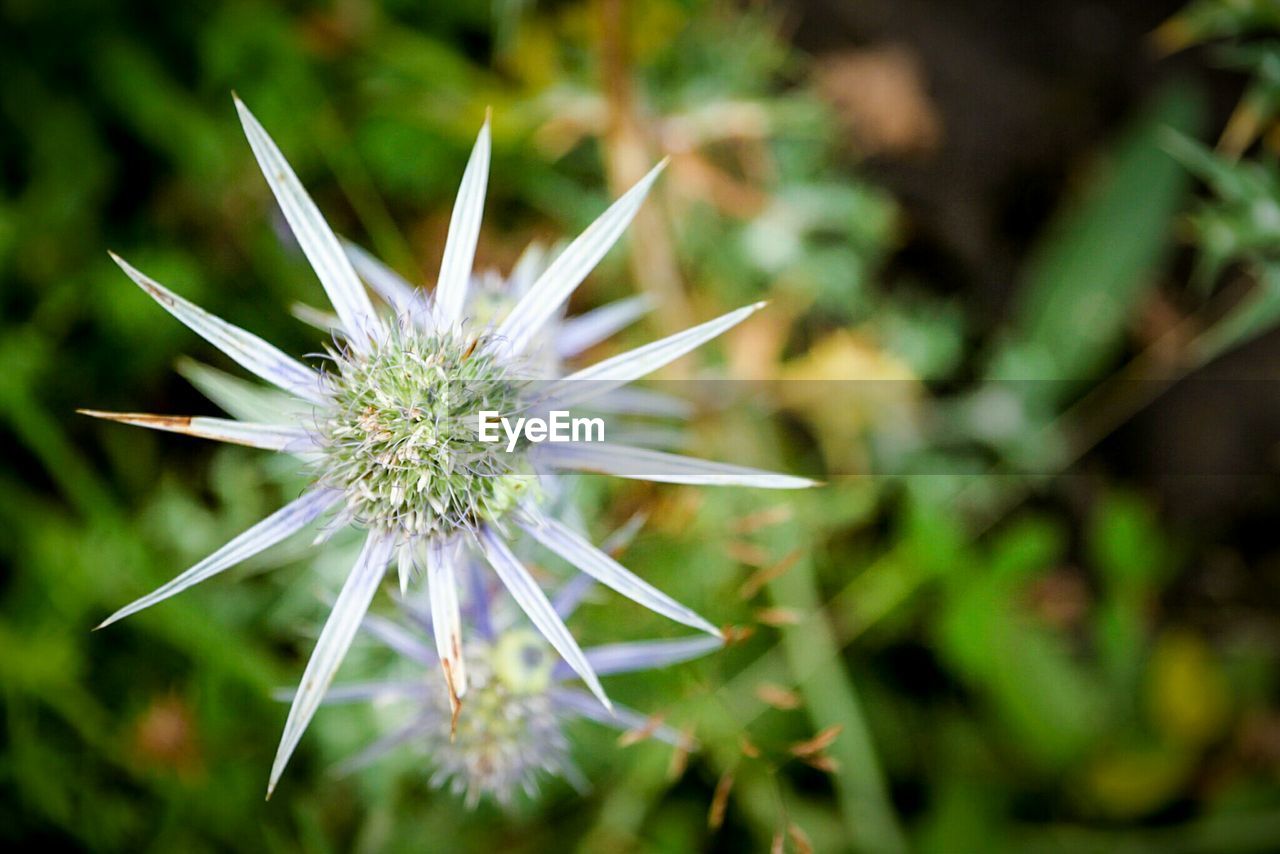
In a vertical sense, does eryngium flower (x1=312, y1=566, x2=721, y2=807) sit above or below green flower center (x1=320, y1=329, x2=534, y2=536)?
below

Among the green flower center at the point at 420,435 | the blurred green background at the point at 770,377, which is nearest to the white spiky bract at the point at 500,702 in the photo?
the green flower center at the point at 420,435

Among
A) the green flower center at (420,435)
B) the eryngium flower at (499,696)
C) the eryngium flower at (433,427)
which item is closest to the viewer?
the eryngium flower at (433,427)

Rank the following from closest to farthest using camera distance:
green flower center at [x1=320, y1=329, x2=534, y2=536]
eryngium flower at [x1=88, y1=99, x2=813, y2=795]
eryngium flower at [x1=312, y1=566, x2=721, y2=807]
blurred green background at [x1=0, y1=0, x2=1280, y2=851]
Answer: eryngium flower at [x1=88, y1=99, x2=813, y2=795], green flower center at [x1=320, y1=329, x2=534, y2=536], eryngium flower at [x1=312, y1=566, x2=721, y2=807], blurred green background at [x1=0, y1=0, x2=1280, y2=851]

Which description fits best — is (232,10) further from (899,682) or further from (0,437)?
(899,682)

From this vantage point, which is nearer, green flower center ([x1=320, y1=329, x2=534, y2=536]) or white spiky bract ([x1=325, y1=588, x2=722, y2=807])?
green flower center ([x1=320, y1=329, x2=534, y2=536])

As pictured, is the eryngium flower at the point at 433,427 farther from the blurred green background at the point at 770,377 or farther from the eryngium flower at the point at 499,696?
the blurred green background at the point at 770,377

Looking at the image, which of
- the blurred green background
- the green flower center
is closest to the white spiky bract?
the green flower center

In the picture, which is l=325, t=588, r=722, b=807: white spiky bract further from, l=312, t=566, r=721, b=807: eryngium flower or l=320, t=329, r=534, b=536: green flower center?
l=320, t=329, r=534, b=536: green flower center

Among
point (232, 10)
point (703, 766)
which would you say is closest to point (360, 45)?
point (232, 10)
